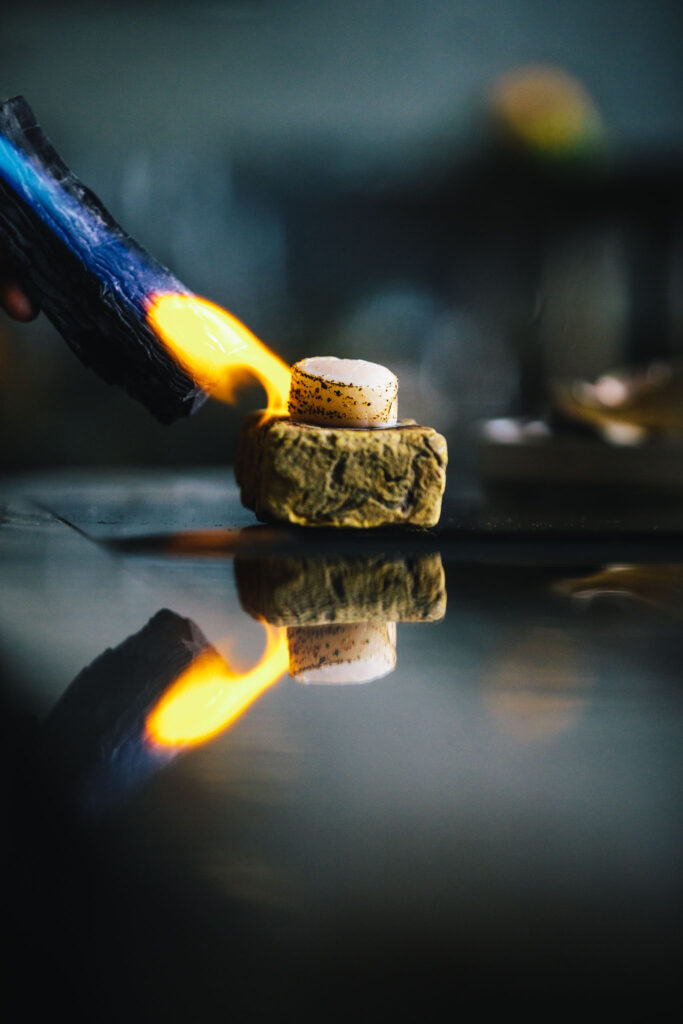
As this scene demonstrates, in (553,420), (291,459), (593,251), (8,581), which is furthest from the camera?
(593,251)

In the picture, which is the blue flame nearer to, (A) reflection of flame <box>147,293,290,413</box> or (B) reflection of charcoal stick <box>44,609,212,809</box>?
(A) reflection of flame <box>147,293,290,413</box>

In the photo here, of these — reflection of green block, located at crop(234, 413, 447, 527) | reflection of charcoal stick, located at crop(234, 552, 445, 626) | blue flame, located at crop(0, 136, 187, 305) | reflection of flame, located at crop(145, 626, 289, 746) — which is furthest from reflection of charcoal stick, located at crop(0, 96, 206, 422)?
reflection of flame, located at crop(145, 626, 289, 746)

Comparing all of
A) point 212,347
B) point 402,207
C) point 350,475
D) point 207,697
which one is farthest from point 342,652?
point 402,207

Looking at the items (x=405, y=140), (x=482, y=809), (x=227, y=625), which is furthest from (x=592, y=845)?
(x=405, y=140)

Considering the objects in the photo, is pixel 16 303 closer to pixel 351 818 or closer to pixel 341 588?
pixel 341 588

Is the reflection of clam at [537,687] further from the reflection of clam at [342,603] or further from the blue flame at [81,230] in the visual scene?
the blue flame at [81,230]

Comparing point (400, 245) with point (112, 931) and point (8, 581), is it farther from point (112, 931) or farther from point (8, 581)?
point (112, 931)

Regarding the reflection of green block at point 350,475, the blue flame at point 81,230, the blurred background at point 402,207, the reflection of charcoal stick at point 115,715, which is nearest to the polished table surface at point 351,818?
the reflection of charcoal stick at point 115,715
